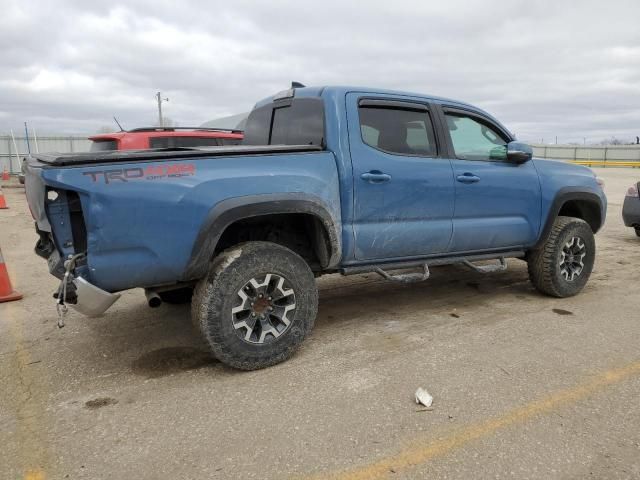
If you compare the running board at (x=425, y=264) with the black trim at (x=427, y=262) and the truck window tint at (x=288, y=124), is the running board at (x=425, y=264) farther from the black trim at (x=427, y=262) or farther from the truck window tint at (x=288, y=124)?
the truck window tint at (x=288, y=124)

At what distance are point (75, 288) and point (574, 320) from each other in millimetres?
4004

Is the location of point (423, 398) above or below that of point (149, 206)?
below

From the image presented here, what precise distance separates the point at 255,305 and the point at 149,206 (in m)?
0.97

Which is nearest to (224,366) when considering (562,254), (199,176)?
(199,176)

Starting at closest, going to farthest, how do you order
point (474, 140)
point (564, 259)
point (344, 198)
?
point (344, 198) → point (474, 140) → point (564, 259)

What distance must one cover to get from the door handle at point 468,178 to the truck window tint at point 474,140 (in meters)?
0.17

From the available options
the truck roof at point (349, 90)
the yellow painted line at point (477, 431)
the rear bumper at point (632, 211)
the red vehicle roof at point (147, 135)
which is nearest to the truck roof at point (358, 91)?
the truck roof at point (349, 90)

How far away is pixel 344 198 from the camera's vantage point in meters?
3.73

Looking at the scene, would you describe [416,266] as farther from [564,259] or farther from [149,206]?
[149,206]

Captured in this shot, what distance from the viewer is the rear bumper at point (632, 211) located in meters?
8.31

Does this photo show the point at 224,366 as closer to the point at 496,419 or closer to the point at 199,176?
the point at 199,176

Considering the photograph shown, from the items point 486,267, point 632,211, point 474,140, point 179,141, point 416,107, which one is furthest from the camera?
point 179,141

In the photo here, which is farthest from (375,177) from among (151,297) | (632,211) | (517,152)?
(632,211)

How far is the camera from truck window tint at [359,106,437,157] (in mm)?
3975
